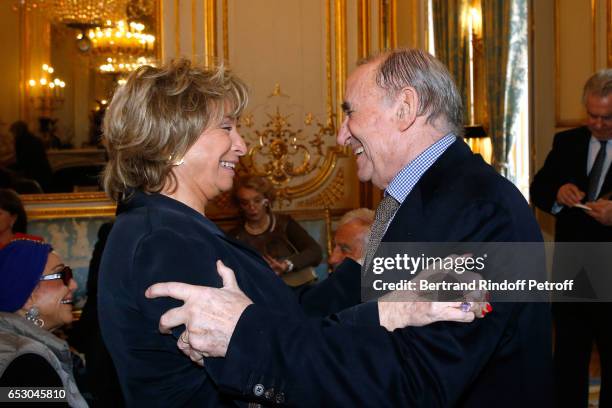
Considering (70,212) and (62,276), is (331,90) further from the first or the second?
(62,276)

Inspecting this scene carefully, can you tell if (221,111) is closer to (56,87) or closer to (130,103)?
(130,103)

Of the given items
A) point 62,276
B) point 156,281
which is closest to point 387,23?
point 62,276

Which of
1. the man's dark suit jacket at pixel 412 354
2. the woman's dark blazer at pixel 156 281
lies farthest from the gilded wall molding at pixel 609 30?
the woman's dark blazer at pixel 156 281

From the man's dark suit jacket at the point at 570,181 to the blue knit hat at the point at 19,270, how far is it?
9.25 feet

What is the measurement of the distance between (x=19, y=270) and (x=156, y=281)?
142cm

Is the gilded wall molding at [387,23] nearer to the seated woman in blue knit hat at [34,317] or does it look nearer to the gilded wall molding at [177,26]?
the gilded wall molding at [177,26]

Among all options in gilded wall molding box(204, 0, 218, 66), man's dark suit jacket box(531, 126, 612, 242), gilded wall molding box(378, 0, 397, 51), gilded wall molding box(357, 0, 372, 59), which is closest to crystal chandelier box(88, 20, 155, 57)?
gilded wall molding box(204, 0, 218, 66)

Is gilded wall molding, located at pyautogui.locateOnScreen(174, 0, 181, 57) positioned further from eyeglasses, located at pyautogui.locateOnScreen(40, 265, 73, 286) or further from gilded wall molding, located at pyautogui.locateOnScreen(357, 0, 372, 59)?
eyeglasses, located at pyautogui.locateOnScreen(40, 265, 73, 286)

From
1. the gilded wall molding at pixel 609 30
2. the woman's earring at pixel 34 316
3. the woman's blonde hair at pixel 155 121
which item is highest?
the gilded wall molding at pixel 609 30

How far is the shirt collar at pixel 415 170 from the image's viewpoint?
76.8 inches

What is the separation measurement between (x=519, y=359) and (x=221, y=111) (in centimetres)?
92

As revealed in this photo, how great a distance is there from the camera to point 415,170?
199 centimetres

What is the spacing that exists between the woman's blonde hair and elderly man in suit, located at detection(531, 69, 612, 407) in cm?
281

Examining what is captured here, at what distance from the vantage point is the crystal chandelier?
7.20m
